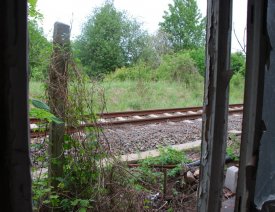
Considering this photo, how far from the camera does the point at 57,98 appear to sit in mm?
3512

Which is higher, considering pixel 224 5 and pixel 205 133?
pixel 224 5

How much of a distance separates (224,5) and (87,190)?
2.97 meters

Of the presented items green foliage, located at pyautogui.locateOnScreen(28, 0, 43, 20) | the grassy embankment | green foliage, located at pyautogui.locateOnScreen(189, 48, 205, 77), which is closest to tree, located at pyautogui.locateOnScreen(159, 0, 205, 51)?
green foliage, located at pyautogui.locateOnScreen(189, 48, 205, 77)

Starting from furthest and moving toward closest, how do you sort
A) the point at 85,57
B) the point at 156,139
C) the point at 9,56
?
1. the point at 85,57
2. the point at 156,139
3. the point at 9,56

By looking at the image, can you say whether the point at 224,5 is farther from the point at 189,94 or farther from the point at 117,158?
the point at 189,94

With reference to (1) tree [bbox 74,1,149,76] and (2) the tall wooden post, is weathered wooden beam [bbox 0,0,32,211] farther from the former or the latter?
(1) tree [bbox 74,1,149,76]

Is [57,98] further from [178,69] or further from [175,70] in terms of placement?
[178,69]

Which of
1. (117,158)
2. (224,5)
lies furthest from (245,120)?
(117,158)

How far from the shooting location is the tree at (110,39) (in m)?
14.2

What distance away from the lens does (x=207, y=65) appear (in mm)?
971

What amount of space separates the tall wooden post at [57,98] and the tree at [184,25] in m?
16.9

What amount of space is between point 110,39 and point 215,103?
1512 cm

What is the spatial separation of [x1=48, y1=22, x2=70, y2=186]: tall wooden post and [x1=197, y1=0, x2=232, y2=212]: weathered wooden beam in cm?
266

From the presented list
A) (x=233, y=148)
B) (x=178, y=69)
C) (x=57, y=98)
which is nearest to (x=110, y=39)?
(x=178, y=69)
